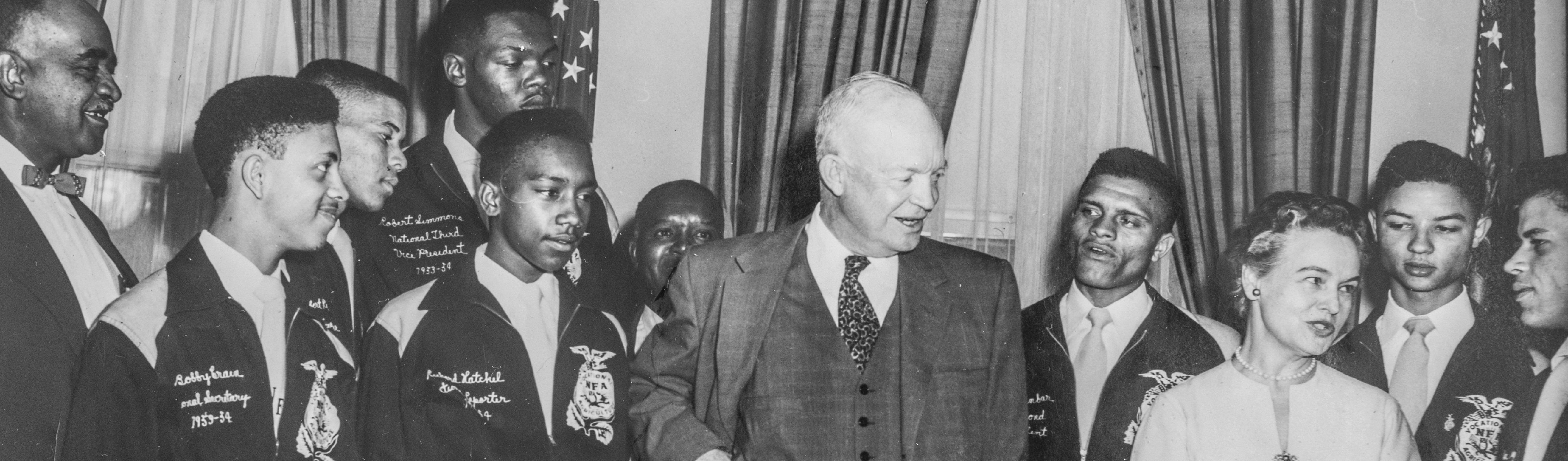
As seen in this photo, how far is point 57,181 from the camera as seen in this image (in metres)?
2.89

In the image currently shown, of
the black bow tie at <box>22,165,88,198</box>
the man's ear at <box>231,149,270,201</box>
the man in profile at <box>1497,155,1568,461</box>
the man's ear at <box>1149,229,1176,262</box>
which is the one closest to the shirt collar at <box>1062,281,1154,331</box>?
the man's ear at <box>1149,229,1176,262</box>

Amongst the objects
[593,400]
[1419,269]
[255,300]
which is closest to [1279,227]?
[1419,269]

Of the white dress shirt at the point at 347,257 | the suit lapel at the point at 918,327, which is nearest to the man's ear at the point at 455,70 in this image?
the white dress shirt at the point at 347,257

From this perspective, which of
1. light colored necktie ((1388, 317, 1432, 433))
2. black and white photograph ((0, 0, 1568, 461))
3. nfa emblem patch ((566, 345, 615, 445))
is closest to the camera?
black and white photograph ((0, 0, 1568, 461))

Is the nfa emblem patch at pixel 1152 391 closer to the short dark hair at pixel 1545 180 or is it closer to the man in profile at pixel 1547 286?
the man in profile at pixel 1547 286

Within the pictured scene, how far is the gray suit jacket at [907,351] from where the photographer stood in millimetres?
2830

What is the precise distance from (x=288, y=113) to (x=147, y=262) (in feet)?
1.70

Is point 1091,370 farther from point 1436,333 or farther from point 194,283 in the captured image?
point 194,283

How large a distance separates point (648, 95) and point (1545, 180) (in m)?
2.61

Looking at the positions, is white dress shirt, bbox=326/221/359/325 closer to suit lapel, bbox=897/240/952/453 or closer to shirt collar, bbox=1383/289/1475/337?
A: suit lapel, bbox=897/240/952/453

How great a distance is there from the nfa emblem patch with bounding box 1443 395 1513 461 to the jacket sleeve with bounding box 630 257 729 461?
6.92 ft

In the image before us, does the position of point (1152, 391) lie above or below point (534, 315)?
below

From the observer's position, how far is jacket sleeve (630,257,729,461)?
2.74 meters

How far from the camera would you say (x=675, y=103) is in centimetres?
351
